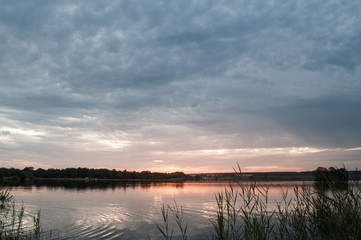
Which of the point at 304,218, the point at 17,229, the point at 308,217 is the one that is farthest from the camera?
the point at 17,229

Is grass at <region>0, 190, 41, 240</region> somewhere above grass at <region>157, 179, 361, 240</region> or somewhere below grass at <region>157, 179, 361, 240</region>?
below

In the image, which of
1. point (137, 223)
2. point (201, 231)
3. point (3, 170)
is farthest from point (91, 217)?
point (3, 170)

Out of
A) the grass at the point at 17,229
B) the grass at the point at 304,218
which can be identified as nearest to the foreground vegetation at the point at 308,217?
the grass at the point at 304,218

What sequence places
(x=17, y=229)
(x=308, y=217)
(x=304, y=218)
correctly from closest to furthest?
(x=304, y=218)
(x=308, y=217)
(x=17, y=229)

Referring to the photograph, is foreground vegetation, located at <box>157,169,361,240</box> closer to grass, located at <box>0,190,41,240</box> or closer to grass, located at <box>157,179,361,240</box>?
grass, located at <box>157,179,361,240</box>

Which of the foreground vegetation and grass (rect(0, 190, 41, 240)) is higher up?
the foreground vegetation

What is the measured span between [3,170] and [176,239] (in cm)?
16329

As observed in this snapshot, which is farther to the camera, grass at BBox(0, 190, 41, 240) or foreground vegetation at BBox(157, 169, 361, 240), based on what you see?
grass at BBox(0, 190, 41, 240)

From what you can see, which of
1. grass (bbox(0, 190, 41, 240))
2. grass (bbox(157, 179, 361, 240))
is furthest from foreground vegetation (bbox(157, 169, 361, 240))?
grass (bbox(0, 190, 41, 240))

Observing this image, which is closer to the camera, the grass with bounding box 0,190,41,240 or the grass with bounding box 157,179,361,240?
the grass with bounding box 157,179,361,240

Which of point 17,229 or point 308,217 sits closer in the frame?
point 308,217

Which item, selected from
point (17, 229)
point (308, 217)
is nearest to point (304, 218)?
point (308, 217)

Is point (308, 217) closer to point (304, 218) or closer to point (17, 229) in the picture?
point (304, 218)

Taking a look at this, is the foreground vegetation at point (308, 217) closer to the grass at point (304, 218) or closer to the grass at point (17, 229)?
the grass at point (304, 218)
